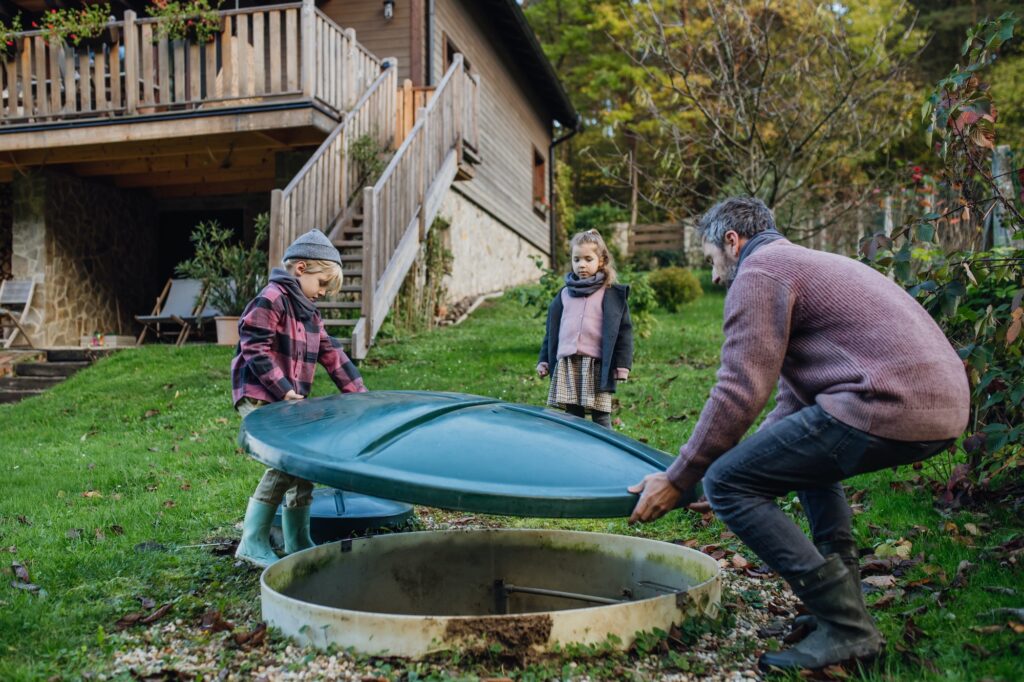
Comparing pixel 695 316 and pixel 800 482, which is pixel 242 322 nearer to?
pixel 800 482

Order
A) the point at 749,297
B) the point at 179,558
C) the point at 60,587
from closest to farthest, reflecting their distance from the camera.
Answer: the point at 749,297, the point at 60,587, the point at 179,558

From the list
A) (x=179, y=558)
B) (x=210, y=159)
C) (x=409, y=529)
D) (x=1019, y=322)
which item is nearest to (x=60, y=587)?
(x=179, y=558)

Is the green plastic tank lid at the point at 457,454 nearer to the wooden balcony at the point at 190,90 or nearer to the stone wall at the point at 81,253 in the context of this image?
the wooden balcony at the point at 190,90

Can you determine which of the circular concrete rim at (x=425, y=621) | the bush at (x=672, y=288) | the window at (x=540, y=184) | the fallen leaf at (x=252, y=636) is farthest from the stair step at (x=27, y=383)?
the window at (x=540, y=184)

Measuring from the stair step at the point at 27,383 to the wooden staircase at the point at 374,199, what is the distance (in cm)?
327

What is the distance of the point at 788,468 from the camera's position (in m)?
2.37

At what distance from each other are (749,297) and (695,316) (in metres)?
12.3

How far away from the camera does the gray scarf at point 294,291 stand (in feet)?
12.4

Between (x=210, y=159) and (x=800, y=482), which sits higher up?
(x=210, y=159)

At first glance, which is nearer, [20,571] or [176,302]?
[20,571]

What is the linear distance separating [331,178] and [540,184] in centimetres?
1227

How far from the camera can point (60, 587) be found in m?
3.45

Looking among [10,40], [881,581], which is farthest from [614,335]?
[10,40]

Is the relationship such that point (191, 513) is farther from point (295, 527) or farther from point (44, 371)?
point (44, 371)
